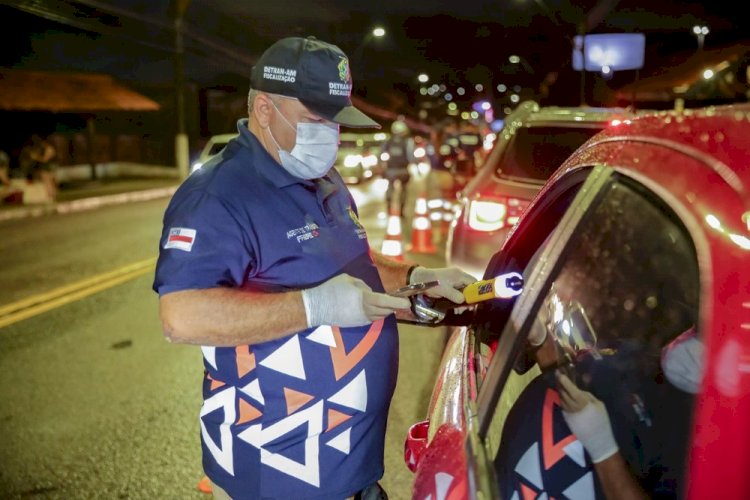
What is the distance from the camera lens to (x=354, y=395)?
2.11m

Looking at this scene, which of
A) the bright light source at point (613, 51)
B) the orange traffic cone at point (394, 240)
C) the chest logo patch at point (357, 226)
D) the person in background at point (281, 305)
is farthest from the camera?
the bright light source at point (613, 51)

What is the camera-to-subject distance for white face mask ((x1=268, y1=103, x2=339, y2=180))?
2307 mm

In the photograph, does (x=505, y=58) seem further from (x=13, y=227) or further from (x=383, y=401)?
(x=383, y=401)

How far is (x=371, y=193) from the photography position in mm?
24500

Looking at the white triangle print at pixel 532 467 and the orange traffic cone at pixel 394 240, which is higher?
the white triangle print at pixel 532 467

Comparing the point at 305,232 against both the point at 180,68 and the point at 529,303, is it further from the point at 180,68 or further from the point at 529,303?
the point at 180,68

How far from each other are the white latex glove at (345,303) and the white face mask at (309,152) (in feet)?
1.43

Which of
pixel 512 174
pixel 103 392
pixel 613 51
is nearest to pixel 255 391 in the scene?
pixel 103 392

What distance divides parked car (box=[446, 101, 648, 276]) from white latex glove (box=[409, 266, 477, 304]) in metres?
3.08

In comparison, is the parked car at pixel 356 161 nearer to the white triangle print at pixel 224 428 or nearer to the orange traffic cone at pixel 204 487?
the orange traffic cone at pixel 204 487

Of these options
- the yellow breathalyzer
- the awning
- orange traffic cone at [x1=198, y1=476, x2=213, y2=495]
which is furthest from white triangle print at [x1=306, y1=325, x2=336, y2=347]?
the awning

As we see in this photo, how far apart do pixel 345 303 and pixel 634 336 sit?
2.53 feet

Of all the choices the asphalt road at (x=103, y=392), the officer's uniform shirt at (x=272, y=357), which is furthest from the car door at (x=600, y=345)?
the asphalt road at (x=103, y=392)

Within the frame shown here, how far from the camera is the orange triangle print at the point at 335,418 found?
6.85ft
